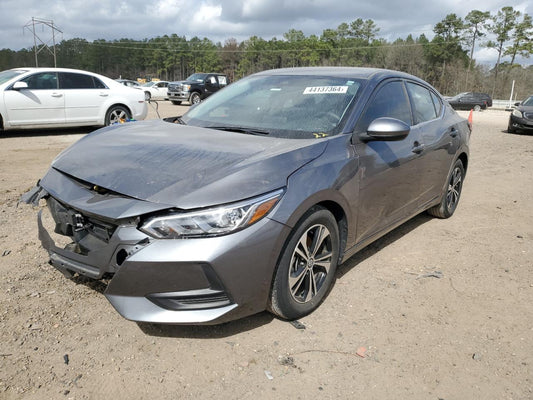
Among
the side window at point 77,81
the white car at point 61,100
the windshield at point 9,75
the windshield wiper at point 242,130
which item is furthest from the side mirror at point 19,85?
the windshield wiper at point 242,130

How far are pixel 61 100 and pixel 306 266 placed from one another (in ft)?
30.8

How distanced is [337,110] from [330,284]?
1.30 metres

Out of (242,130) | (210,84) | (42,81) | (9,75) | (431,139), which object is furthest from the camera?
(210,84)

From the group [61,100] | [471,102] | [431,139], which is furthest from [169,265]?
[471,102]

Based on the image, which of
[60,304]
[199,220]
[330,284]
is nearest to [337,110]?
[330,284]

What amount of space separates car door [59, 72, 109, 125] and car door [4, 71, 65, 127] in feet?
0.50

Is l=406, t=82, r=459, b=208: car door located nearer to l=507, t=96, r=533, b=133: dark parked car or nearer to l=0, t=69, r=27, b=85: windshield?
l=0, t=69, r=27, b=85: windshield

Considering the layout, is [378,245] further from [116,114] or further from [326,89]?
[116,114]

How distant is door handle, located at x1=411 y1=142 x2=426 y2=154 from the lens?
3.97 meters

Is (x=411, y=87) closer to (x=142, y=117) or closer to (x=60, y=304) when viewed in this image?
(x=60, y=304)

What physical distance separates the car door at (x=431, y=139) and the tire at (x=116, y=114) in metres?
8.41

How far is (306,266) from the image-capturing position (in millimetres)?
2900

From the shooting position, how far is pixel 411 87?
435 centimetres

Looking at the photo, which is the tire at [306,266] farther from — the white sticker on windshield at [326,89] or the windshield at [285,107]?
the white sticker on windshield at [326,89]
